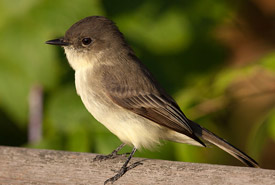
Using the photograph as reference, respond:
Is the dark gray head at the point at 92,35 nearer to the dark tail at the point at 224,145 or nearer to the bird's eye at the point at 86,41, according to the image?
the bird's eye at the point at 86,41

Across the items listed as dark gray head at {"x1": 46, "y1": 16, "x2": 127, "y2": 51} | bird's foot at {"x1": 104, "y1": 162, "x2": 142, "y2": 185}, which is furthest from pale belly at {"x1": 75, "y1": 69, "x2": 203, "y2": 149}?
dark gray head at {"x1": 46, "y1": 16, "x2": 127, "y2": 51}

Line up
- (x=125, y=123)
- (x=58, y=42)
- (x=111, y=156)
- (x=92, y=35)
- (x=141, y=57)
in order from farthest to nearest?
1. (x=141, y=57)
2. (x=92, y=35)
3. (x=58, y=42)
4. (x=111, y=156)
5. (x=125, y=123)

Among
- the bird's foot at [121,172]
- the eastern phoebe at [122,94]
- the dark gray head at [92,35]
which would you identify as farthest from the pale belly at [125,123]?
the dark gray head at [92,35]

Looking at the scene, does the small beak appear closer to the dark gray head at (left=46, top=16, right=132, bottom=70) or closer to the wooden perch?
the dark gray head at (left=46, top=16, right=132, bottom=70)

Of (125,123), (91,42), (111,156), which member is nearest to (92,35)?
(91,42)

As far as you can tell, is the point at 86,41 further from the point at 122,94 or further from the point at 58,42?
the point at 122,94
